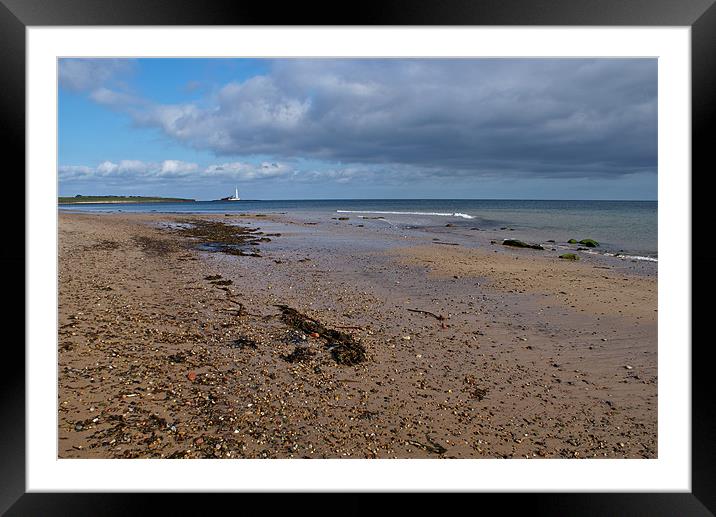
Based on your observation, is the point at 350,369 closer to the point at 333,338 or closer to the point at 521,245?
the point at 333,338

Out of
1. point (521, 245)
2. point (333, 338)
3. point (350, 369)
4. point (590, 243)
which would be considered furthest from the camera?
point (590, 243)

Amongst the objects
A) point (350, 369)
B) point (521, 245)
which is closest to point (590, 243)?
point (521, 245)

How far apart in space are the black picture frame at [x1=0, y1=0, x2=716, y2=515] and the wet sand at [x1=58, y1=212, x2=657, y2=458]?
27cm

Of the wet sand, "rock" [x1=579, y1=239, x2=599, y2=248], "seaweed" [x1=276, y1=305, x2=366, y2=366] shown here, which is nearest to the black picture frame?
the wet sand

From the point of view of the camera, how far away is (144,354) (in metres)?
3.04

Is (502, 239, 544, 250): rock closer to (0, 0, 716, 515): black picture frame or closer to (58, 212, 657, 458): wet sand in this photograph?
(58, 212, 657, 458): wet sand
